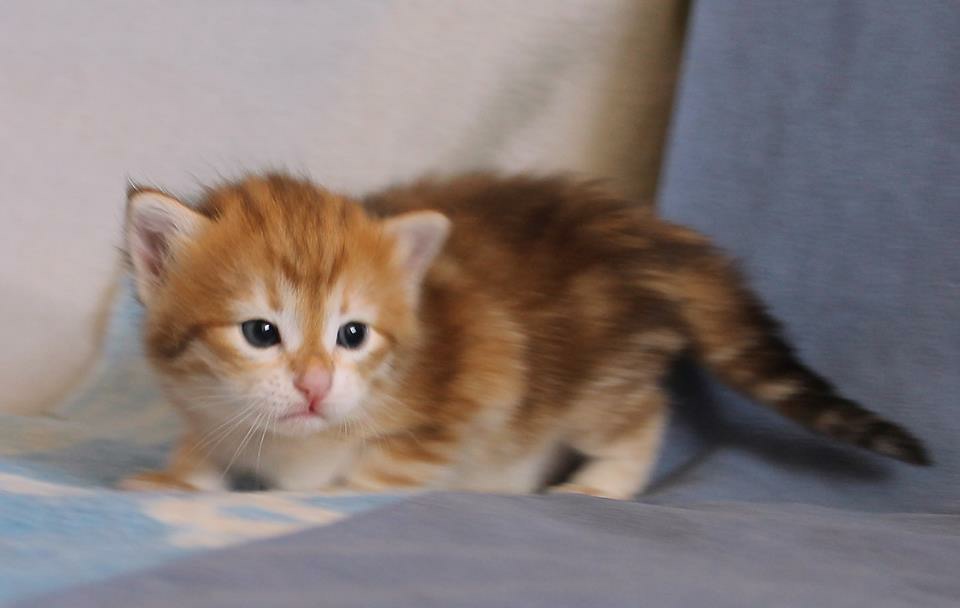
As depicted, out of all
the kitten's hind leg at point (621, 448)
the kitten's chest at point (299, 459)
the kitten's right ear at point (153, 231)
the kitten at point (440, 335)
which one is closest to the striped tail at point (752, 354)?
the kitten at point (440, 335)

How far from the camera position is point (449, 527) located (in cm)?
86

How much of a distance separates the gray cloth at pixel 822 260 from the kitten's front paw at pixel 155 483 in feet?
1.14

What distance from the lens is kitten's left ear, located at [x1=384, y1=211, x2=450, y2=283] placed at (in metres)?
1.12

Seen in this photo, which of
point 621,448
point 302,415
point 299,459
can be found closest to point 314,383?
point 302,415

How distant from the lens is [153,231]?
3.61 ft

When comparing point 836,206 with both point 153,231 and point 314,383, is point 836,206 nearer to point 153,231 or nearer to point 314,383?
point 314,383

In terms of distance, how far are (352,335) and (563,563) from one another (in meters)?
0.42

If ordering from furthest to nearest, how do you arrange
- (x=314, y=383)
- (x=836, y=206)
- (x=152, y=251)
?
(x=836, y=206)
(x=152, y=251)
(x=314, y=383)

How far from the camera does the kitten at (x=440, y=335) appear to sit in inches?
41.3

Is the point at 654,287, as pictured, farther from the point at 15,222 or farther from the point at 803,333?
the point at 15,222

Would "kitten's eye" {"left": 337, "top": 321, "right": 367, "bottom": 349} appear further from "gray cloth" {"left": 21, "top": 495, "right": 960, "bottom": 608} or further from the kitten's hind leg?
the kitten's hind leg

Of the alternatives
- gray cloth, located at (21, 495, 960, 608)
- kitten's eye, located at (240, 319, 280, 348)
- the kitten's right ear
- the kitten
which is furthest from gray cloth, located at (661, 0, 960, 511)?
the kitten's right ear

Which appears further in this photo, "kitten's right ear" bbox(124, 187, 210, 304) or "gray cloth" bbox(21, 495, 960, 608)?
"kitten's right ear" bbox(124, 187, 210, 304)

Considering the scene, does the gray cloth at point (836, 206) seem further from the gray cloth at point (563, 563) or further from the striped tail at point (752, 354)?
the gray cloth at point (563, 563)
